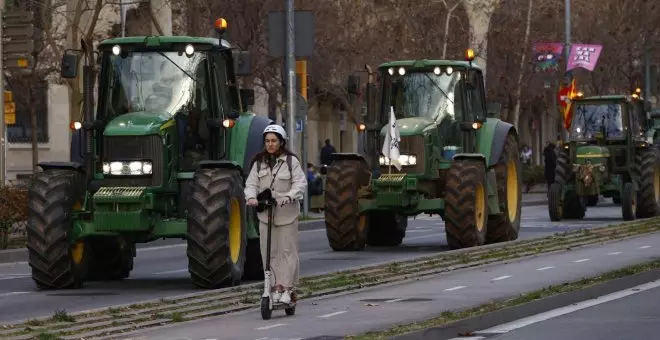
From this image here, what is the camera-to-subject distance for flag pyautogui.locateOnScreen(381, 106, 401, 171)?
2911cm

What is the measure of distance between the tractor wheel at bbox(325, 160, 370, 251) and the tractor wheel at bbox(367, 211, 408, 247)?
180 cm

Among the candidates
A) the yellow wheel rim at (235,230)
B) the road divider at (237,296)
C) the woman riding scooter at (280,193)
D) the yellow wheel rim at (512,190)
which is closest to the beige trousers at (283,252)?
the woman riding scooter at (280,193)

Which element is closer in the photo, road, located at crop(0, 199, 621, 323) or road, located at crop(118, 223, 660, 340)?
road, located at crop(118, 223, 660, 340)

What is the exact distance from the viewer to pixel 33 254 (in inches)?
842

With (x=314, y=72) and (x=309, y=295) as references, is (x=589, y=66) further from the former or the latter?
(x=309, y=295)

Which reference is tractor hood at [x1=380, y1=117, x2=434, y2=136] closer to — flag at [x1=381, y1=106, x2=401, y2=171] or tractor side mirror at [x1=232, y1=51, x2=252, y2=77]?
flag at [x1=381, y1=106, x2=401, y2=171]

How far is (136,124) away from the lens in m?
22.0

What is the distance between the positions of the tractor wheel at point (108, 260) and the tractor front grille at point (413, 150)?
269 inches

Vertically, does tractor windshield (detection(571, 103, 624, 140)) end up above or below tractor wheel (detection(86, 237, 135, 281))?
above

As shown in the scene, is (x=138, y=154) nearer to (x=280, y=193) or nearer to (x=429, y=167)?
(x=280, y=193)

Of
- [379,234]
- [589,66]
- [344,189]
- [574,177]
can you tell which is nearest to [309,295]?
[344,189]

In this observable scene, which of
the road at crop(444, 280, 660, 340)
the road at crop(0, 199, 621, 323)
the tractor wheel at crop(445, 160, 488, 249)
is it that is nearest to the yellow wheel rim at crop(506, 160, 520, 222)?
the road at crop(0, 199, 621, 323)

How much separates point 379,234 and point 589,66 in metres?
27.3

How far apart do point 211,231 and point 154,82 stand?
2.72 m
